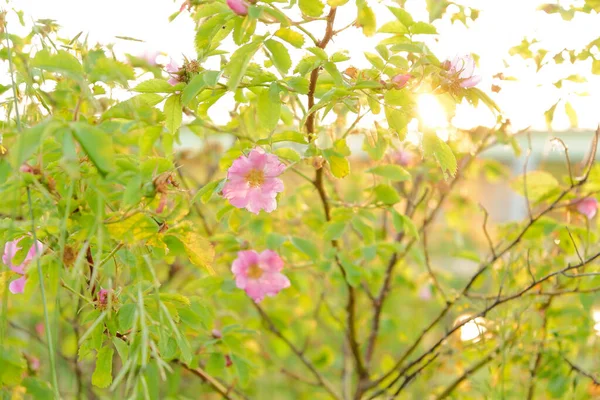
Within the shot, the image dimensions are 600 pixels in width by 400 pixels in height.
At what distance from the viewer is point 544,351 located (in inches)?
66.6

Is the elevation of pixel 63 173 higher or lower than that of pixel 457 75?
lower

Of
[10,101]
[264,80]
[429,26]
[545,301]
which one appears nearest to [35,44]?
[10,101]

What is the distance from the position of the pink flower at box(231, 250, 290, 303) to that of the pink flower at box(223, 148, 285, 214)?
0.33 metres

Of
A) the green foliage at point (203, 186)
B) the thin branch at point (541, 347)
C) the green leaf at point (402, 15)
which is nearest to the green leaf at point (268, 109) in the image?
the green foliage at point (203, 186)

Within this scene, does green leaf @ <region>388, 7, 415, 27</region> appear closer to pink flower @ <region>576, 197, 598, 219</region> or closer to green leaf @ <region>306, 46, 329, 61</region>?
green leaf @ <region>306, 46, 329, 61</region>

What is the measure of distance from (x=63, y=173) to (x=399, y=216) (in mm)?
681

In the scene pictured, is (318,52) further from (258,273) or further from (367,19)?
(258,273)

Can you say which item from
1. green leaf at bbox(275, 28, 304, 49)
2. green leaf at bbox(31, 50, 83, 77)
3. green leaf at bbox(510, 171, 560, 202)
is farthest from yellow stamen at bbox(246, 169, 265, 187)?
green leaf at bbox(510, 171, 560, 202)

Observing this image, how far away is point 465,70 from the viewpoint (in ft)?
→ 3.41

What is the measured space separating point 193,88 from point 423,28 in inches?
14.8

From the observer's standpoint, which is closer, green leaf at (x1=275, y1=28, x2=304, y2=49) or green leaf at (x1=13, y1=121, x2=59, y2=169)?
green leaf at (x1=13, y1=121, x2=59, y2=169)

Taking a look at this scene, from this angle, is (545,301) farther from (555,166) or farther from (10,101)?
(555,166)

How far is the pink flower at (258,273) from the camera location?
1.45 meters

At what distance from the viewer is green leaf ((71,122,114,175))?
2.43ft
